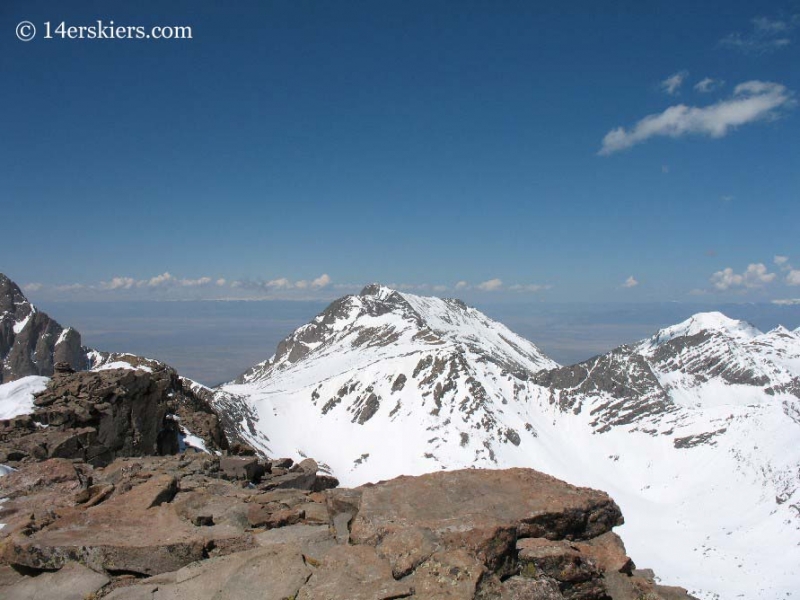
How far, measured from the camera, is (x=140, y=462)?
2666 cm

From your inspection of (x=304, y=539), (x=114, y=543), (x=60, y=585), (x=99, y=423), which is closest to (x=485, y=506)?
(x=304, y=539)

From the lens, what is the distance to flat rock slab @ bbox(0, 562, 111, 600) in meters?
11.4

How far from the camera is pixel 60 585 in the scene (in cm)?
1172

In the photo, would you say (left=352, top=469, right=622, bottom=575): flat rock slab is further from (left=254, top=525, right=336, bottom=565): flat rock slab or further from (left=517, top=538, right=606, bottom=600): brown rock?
(left=254, top=525, right=336, bottom=565): flat rock slab

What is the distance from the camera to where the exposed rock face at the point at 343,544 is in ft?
35.0

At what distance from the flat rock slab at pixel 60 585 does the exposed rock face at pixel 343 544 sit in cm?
4

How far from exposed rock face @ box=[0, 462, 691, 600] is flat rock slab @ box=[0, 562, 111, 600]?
0.04 m

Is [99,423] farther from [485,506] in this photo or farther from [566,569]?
[566,569]

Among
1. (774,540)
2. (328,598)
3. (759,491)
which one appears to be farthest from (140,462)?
(759,491)

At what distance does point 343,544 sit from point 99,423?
3302 cm

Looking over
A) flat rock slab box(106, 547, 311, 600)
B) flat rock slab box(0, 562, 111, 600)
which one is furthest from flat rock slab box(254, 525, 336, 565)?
flat rock slab box(0, 562, 111, 600)

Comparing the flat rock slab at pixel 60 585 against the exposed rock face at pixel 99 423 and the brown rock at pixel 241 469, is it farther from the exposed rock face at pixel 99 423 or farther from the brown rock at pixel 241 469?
the exposed rock face at pixel 99 423

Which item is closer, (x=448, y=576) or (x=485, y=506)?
(x=448, y=576)

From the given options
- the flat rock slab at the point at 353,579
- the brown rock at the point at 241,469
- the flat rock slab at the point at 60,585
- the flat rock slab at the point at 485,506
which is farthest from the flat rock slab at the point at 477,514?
the brown rock at the point at 241,469
